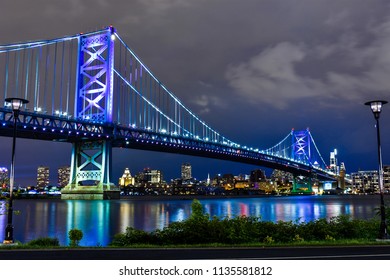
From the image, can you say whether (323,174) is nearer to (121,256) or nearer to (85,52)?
(85,52)

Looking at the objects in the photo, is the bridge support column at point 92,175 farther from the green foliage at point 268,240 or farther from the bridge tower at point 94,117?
the green foliage at point 268,240

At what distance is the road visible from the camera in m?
10.5

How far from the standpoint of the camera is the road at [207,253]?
1054 cm

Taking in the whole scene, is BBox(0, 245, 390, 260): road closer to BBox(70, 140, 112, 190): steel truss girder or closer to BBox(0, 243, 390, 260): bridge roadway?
BBox(0, 243, 390, 260): bridge roadway

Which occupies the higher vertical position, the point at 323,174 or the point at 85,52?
the point at 85,52

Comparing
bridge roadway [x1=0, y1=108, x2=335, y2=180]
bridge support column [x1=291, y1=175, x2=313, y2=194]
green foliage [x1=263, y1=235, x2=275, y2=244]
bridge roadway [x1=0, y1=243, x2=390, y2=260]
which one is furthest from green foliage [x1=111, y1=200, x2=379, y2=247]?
bridge support column [x1=291, y1=175, x2=313, y2=194]

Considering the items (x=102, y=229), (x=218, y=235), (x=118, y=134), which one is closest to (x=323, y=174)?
(x=118, y=134)

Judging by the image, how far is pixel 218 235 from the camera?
14000 mm

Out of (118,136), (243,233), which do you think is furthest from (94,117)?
(243,233)

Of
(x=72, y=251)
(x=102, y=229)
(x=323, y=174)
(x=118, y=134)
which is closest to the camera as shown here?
(x=72, y=251)

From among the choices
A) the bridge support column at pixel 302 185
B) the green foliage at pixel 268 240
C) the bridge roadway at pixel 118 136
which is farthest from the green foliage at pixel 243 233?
the bridge support column at pixel 302 185

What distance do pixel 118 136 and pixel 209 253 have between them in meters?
62.7

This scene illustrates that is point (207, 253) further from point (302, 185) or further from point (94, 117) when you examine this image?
point (302, 185)
